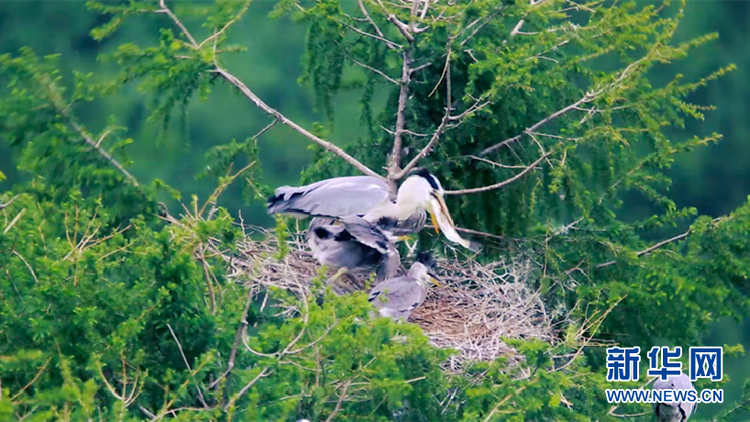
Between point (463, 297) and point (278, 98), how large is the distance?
15.9m

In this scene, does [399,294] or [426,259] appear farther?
[426,259]

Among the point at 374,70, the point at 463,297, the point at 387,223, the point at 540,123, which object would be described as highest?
the point at 374,70

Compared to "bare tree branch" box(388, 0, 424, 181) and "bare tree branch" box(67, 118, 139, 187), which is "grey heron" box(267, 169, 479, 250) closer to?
"bare tree branch" box(388, 0, 424, 181)

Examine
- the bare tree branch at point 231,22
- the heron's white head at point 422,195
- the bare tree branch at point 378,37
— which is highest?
the bare tree branch at point 231,22

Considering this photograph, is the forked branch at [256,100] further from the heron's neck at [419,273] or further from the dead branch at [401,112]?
the heron's neck at [419,273]

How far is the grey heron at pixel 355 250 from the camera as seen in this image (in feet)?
20.7

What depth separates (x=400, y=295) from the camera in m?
6.13

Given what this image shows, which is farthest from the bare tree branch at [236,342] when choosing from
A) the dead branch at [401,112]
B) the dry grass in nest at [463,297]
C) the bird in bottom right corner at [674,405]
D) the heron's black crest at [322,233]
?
the bird in bottom right corner at [674,405]

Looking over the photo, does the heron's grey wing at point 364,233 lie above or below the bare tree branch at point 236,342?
below

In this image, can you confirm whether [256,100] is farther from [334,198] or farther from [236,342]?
[236,342]

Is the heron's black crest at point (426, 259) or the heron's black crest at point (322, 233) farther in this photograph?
the heron's black crest at point (426, 259)

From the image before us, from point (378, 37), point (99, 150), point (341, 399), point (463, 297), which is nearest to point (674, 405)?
point (463, 297)

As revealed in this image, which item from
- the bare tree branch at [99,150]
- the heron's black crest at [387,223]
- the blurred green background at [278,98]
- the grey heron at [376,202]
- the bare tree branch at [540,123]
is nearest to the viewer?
the bare tree branch at [99,150]

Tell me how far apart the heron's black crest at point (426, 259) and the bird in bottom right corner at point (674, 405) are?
147 centimetres
